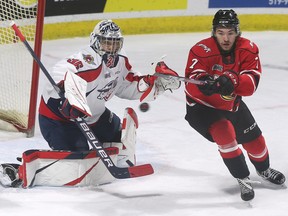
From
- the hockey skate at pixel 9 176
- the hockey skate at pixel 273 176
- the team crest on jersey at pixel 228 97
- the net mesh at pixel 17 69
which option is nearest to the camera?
the team crest on jersey at pixel 228 97

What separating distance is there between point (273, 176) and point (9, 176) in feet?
3.57

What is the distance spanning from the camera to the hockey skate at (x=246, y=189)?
307 centimetres

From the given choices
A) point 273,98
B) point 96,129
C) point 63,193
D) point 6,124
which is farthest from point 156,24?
point 63,193

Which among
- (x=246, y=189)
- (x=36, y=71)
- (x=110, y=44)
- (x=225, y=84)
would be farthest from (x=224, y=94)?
(x=36, y=71)

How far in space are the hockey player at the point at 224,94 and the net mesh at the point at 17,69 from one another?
113cm

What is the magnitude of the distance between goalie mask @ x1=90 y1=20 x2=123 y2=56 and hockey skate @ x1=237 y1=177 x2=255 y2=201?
0.73m

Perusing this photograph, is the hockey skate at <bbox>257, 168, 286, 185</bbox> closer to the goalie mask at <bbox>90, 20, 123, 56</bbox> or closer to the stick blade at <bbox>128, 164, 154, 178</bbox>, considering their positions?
the stick blade at <bbox>128, 164, 154, 178</bbox>

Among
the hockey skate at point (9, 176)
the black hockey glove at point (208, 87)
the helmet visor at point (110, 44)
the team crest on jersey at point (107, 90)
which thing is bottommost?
the hockey skate at point (9, 176)

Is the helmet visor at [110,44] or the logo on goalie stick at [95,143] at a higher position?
the helmet visor at [110,44]

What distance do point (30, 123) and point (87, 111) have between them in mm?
1036

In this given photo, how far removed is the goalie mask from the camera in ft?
10.4

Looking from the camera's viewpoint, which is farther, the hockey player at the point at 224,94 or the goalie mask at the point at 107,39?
the goalie mask at the point at 107,39

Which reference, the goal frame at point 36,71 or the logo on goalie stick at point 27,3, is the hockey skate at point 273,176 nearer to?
the goal frame at point 36,71

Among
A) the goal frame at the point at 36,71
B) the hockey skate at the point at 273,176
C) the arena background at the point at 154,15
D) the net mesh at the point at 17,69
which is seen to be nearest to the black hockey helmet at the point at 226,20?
the hockey skate at the point at 273,176
